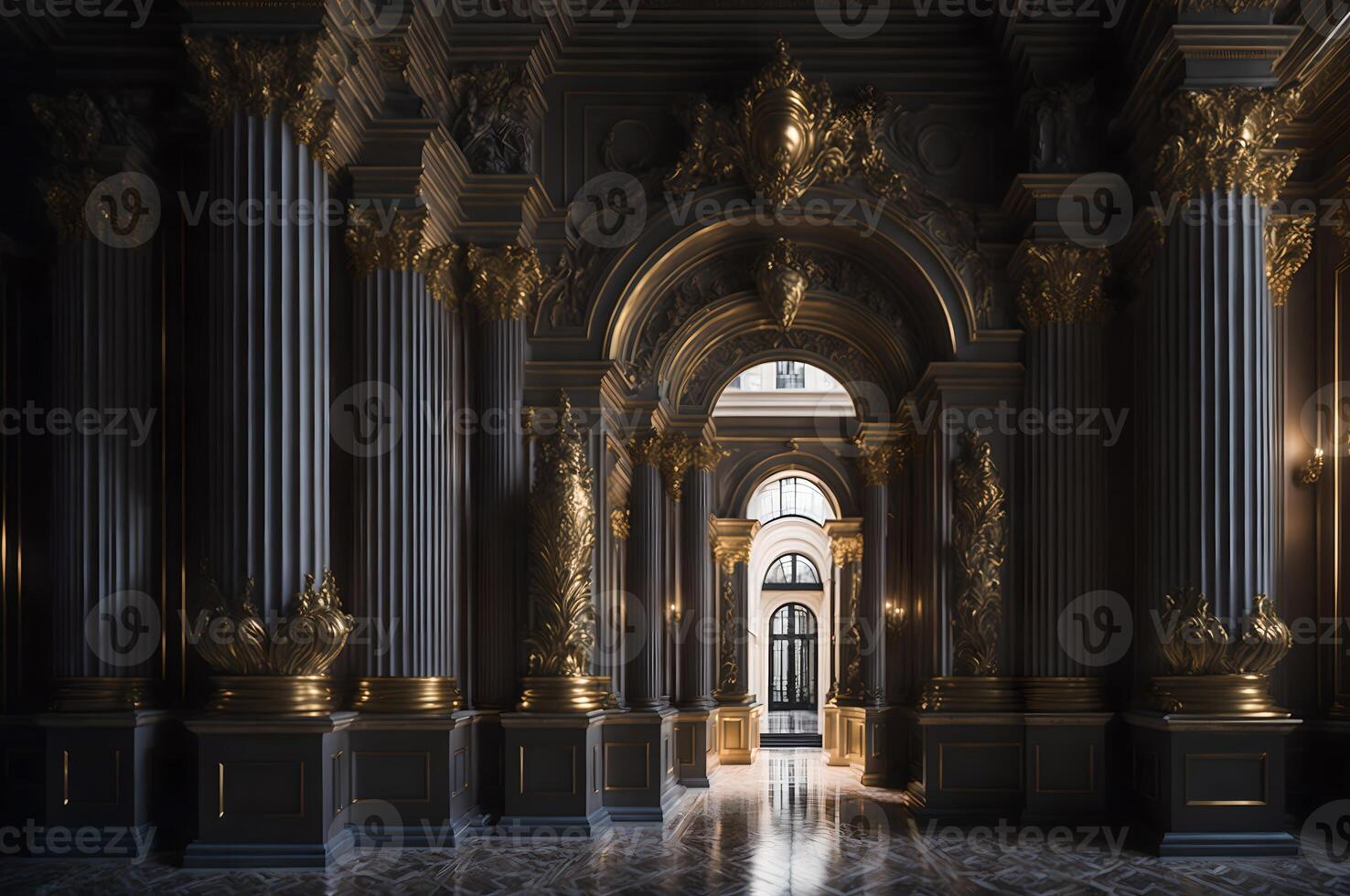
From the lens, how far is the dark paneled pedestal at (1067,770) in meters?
12.0

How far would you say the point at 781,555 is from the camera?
40906mm

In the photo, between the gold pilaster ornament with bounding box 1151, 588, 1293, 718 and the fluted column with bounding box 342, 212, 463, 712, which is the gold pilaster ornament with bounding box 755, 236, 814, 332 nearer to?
the fluted column with bounding box 342, 212, 463, 712

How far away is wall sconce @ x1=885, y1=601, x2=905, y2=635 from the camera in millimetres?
16736

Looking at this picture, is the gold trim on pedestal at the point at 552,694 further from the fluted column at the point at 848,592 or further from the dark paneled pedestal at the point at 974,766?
the fluted column at the point at 848,592

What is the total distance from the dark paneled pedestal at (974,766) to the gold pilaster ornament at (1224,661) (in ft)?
7.61

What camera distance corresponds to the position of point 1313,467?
11.9 meters

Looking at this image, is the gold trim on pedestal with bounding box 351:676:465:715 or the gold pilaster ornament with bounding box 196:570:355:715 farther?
the gold trim on pedestal with bounding box 351:676:465:715

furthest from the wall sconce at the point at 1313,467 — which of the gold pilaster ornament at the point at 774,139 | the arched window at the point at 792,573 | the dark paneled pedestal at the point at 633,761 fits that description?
the arched window at the point at 792,573

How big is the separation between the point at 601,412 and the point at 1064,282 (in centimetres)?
444

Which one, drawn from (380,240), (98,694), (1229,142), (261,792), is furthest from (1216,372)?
(98,694)

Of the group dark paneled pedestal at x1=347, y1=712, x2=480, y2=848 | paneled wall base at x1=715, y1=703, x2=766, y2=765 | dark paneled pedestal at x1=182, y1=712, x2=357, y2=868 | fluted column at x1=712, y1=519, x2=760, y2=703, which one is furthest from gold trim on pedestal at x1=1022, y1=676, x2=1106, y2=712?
fluted column at x1=712, y1=519, x2=760, y2=703

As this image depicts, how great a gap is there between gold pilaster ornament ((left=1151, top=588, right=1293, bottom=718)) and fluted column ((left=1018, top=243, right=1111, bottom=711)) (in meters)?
1.98

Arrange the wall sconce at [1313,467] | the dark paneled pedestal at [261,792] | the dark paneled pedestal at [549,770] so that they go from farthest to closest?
the wall sconce at [1313,467]
the dark paneled pedestal at [549,770]
the dark paneled pedestal at [261,792]

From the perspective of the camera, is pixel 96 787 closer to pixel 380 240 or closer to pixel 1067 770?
pixel 380 240
